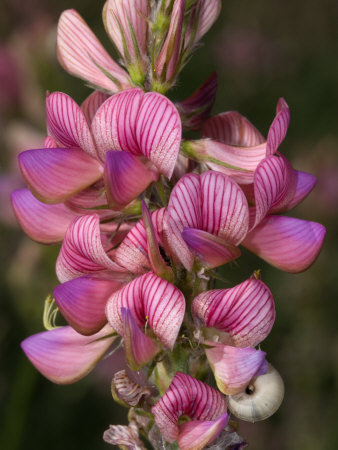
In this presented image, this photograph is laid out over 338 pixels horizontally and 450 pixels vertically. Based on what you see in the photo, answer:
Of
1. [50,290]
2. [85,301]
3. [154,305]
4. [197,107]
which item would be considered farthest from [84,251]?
[50,290]

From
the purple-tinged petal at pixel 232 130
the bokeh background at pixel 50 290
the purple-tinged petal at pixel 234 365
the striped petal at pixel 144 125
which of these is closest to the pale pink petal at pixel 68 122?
the striped petal at pixel 144 125

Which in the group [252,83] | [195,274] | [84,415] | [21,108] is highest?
[195,274]

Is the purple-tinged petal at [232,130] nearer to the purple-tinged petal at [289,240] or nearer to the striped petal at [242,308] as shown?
the purple-tinged petal at [289,240]

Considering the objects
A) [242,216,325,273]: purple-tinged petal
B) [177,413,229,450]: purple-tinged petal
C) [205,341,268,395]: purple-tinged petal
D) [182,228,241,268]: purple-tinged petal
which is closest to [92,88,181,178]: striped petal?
[182,228,241,268]: purple-tinged petal

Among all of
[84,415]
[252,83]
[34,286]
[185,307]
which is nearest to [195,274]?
[185,307]

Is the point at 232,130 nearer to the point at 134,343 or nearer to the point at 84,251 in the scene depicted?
the point at 84,251

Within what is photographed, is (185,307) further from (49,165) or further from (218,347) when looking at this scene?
(49,165)
